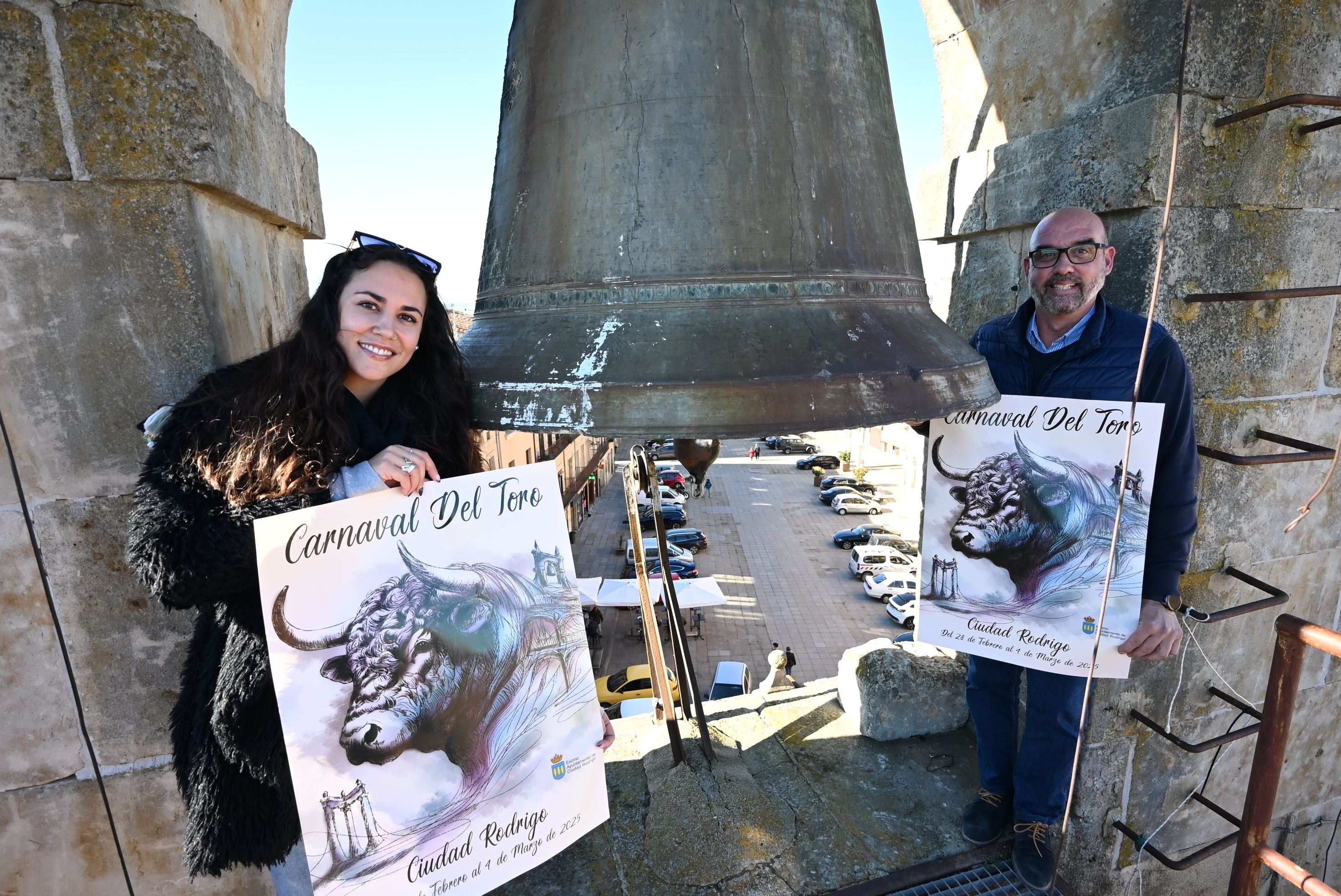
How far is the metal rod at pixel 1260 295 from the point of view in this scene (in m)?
1.72

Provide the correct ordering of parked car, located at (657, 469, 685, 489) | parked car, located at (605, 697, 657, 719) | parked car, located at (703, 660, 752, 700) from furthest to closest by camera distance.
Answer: parked car, located at (657, 469, 685, 489) → parked car, located at (703, 660, 752, 700) → parked car, located at (605, 697, 657, 719)

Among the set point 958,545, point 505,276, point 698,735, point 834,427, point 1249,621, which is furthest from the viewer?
point 698,735

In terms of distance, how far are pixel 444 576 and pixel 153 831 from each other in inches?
42.0

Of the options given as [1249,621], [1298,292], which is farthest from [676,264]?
[1249,621]

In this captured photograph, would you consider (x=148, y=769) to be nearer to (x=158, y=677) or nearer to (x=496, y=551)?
(x=158, y=677)

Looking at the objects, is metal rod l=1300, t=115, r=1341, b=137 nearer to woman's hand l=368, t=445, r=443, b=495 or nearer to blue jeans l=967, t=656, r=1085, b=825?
blue jeans l=967, t=656, r=1085, b=825

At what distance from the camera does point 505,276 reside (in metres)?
1.20

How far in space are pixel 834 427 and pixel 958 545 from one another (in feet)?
3.15

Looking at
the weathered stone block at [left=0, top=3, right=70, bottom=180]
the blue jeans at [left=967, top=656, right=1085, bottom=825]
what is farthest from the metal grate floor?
the weathered stone block at [left=0, top=3, right=70, bottom=180]

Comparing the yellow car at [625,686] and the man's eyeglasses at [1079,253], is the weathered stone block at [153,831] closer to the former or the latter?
the man's eyeglasses at [1079,253]

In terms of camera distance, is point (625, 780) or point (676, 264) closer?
point (676, 264)

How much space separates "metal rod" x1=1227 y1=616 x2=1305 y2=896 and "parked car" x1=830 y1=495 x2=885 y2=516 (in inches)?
780

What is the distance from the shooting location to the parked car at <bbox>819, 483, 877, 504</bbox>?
22016mm

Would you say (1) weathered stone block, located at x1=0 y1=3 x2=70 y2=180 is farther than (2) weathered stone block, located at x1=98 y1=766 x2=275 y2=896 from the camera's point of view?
No
